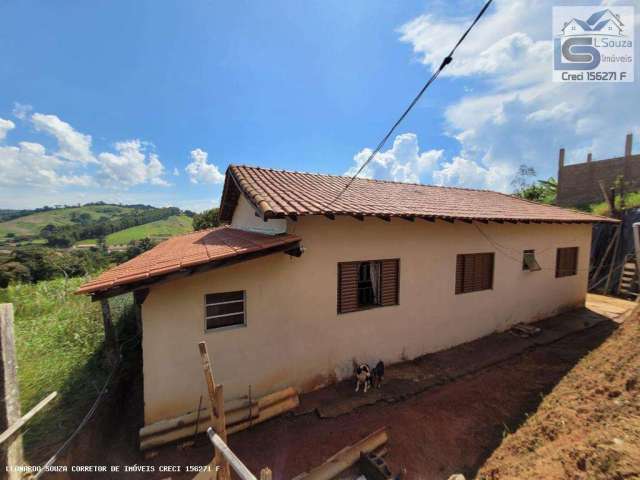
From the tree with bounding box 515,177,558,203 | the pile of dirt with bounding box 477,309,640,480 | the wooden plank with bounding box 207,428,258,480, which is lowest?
the pile of dirt with bounding box 477,309,640,480

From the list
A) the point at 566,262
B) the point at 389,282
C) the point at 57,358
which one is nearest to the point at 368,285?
the point at 389,282

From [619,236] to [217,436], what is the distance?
19329 millimetres

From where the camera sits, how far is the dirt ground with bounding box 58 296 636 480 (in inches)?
171

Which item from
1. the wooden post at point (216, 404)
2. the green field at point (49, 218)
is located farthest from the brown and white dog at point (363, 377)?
the green field at point (49, 218)

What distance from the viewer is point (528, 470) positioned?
3.30m

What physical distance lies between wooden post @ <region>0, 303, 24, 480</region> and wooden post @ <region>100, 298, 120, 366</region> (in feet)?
15.2

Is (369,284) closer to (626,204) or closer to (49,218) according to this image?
(626,204)

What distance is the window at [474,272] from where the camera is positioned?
8156 mm

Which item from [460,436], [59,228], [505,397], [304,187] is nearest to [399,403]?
[460,436]

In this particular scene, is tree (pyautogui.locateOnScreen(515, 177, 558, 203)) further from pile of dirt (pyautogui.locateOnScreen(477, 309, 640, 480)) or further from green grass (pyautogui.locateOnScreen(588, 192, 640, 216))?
pile of dirt (pyautogui.locateOnScreen(477, 309, 640, 480))

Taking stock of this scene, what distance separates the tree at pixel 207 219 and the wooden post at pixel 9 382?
919 inches

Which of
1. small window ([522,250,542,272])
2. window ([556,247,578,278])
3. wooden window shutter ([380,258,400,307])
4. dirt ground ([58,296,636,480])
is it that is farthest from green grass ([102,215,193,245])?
window ([556,247,578,278])

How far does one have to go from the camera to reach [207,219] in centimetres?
2648

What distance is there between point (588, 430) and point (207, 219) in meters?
27.6
